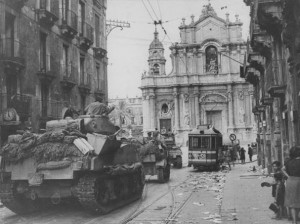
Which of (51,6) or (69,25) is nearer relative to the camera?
(51,6)

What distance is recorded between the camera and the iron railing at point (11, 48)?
54.5ft

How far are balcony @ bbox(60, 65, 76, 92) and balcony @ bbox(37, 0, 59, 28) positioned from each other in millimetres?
2594

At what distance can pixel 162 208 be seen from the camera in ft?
36.2

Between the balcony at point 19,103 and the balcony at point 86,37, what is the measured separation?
7.10 m

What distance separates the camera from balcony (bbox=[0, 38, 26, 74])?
16636 mm

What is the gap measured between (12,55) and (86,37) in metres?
7.96

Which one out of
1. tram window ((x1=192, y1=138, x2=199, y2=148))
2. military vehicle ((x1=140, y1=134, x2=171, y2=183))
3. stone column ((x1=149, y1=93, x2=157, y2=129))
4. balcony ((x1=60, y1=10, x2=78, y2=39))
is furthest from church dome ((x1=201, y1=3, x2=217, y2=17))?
military vehicle ((x1=140, y1=134, x2=171, y2=183))

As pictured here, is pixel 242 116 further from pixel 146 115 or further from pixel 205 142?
pixel 205 142

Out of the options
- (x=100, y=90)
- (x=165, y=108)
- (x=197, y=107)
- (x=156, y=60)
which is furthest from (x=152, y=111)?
(x=100, y=90)

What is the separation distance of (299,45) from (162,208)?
5221mm

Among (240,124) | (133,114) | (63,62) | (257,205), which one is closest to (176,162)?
(63,62)

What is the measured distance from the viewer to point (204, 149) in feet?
80.7

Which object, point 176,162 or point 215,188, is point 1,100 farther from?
point 176,162

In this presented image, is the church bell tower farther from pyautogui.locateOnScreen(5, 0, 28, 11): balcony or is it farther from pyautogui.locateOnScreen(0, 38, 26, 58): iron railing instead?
pyautogui.locateOnScreen(5, 0, 28, 11): balcony
